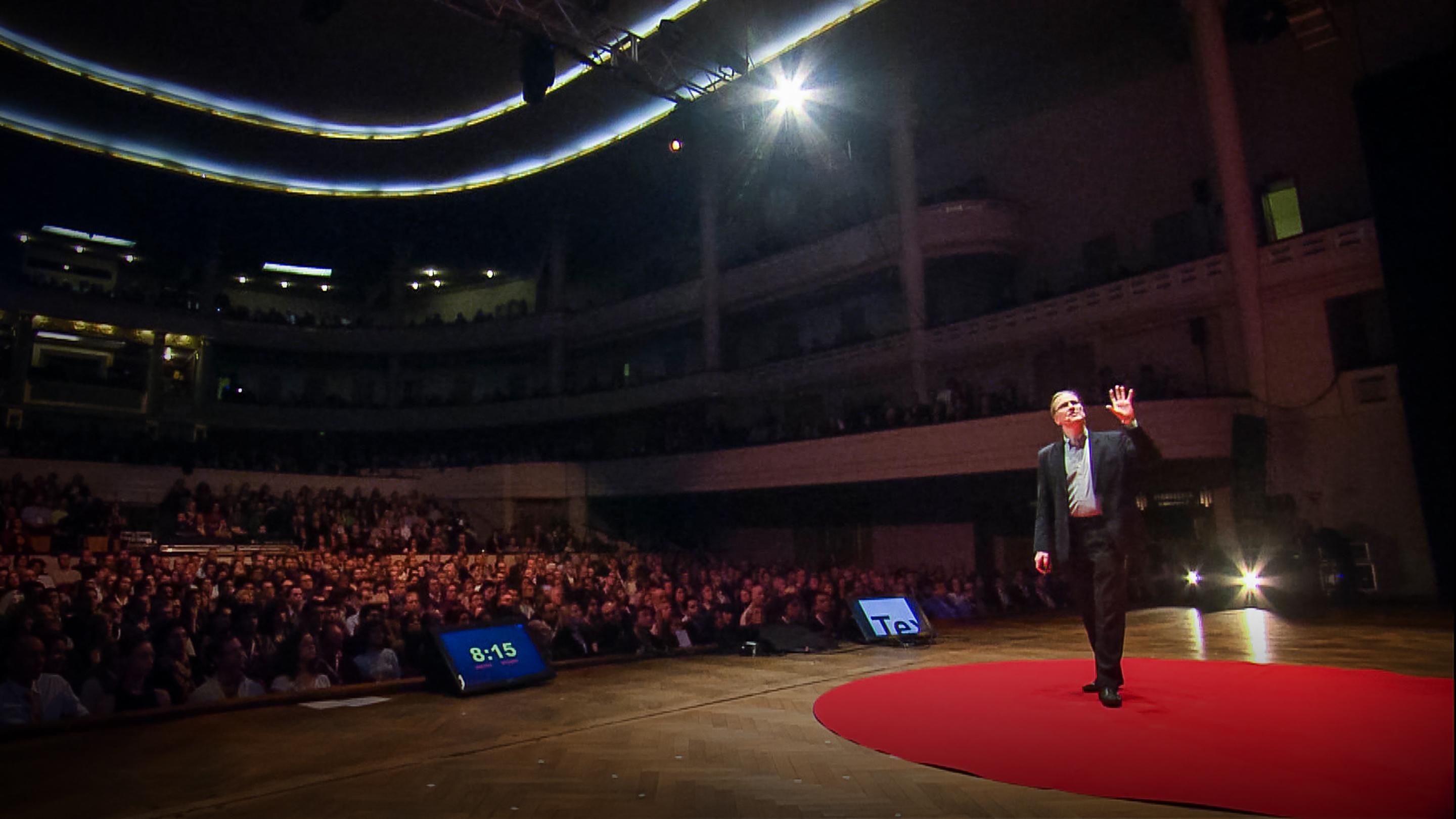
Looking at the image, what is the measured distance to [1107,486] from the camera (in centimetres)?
436

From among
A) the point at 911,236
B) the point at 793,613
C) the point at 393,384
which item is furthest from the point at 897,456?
the point at 393,384

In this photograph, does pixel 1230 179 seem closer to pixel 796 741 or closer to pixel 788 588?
pixel 788 588

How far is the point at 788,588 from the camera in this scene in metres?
10.4

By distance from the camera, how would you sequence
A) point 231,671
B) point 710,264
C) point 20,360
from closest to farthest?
point 231,671
point 20,360
point 710,264

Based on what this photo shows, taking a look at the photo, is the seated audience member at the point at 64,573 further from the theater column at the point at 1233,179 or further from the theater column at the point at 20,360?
the theater column at the point at 1233,179

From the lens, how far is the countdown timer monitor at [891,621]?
815 centimetres

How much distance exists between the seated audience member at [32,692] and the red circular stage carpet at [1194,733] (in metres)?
4.76

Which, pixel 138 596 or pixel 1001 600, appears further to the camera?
pixel 1001 600

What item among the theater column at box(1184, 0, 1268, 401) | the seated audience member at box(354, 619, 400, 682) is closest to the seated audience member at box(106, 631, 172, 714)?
the seated audience member at box(354, 619, 400, 682)

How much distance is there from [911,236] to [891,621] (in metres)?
13.5

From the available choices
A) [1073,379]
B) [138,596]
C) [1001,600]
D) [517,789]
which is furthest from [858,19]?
[517,789]

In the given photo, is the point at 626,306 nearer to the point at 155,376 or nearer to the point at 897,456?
the point at 897,456

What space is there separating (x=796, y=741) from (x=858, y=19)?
16.1 metres

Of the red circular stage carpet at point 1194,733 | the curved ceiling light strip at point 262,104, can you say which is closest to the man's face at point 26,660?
the red circular stage carpet at point 1194,733
